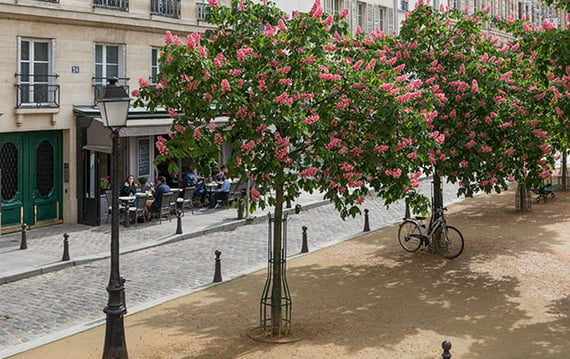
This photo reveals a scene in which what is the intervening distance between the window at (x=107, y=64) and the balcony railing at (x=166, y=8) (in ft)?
6.17

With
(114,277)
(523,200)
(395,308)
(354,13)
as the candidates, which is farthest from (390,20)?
(114,277)

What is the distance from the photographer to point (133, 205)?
2055 centimetres

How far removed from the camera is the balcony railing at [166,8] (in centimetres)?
2291

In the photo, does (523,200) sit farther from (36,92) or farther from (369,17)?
(369,17)

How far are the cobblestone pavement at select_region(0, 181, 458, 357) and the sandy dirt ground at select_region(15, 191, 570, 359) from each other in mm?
597

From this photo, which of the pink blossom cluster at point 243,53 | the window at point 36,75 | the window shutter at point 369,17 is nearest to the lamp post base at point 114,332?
the pink blossom cluster at point 243,53

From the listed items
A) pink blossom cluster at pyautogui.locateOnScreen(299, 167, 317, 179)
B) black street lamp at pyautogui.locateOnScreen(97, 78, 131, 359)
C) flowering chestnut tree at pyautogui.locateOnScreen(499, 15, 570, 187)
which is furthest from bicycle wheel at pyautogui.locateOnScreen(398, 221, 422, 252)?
black street lamp at pyautogui.locateOnScreen(97, 78, 131, 359)

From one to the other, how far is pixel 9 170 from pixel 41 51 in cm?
336

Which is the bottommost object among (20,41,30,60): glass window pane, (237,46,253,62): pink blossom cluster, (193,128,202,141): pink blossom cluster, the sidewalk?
the sidewalk

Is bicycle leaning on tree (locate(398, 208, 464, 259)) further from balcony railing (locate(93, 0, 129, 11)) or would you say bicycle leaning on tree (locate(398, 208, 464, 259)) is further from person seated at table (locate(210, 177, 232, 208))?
balcony railing (locate(93, 0, 129, 11))

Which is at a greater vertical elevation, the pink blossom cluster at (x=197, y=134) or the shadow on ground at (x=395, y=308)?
the pink blossom cluster at (x=197, y=134)

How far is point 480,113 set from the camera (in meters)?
14.3

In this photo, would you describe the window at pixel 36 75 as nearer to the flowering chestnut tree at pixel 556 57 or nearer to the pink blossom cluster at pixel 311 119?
the pink blossom cluster at pixel 311 119

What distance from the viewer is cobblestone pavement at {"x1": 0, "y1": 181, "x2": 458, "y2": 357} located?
11109mm
